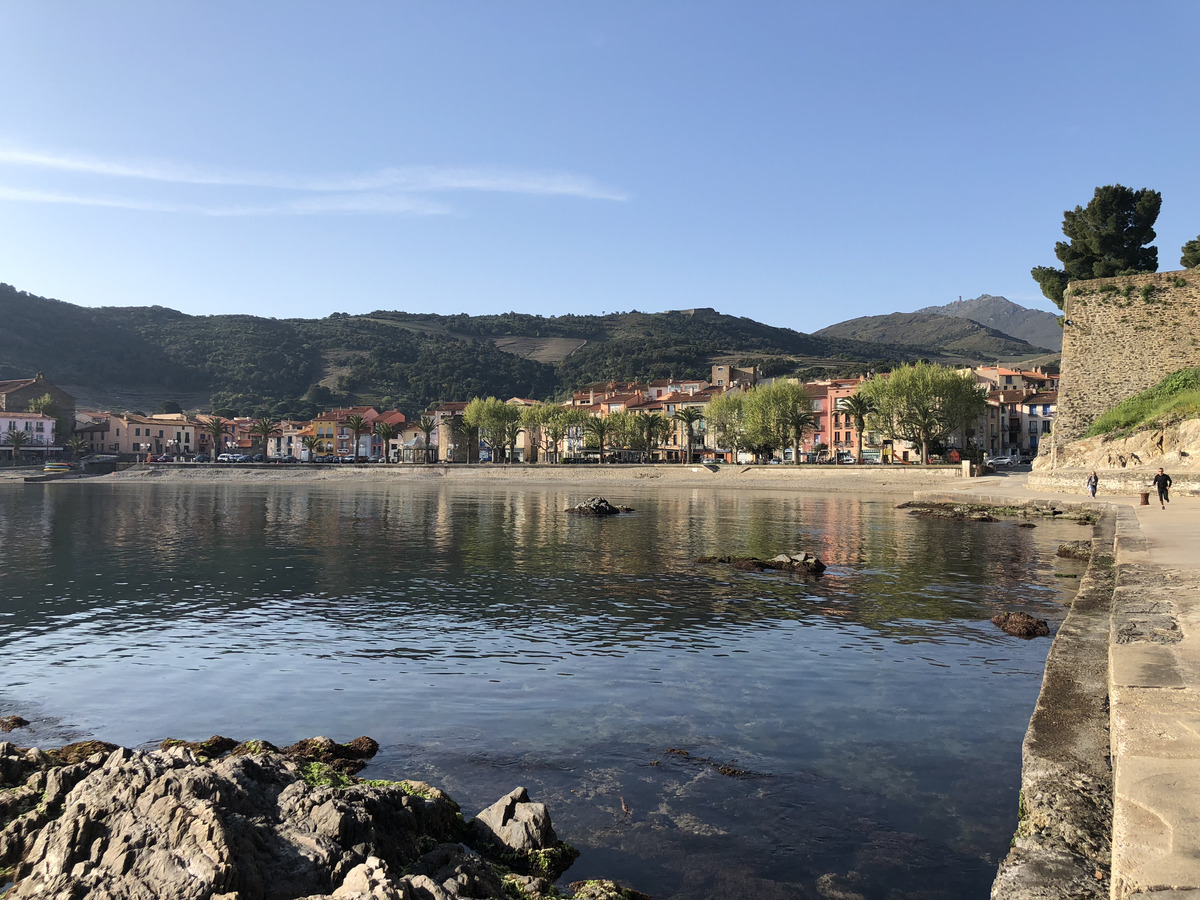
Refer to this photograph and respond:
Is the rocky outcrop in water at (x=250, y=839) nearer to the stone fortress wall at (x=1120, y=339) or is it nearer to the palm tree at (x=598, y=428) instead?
the stone fortress wall at (x=1120, y=339)

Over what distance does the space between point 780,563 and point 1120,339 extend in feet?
123

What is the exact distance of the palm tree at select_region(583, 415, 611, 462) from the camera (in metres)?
113

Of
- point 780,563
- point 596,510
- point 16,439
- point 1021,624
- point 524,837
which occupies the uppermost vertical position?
point 16,439

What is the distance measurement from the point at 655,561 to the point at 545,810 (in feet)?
64.8

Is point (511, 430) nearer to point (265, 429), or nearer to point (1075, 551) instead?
point (265, 429)

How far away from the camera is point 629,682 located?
1259 centimetres

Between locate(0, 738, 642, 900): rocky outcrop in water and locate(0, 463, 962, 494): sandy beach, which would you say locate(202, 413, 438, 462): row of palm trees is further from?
locate(0, 738, 642, 900): rocky outcrop in water

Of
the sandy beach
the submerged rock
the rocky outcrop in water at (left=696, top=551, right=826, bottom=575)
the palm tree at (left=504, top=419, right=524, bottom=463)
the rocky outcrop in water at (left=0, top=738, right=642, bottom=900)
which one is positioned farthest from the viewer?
the palm tree at (left=504, top=419, right=524, bottom=463)

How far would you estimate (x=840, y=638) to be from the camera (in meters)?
15.4

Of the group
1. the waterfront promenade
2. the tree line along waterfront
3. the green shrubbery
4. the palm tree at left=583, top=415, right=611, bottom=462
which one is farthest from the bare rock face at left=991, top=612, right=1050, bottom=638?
the palm tree at left=583, top=415, right=611, bottom=462

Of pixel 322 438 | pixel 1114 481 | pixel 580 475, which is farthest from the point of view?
pixel 322 438

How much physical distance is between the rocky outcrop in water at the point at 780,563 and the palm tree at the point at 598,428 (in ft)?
284

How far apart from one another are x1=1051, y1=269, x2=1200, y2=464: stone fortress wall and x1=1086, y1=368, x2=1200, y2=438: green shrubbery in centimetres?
124

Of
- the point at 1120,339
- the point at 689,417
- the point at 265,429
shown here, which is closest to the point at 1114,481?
the point at 1120,339
